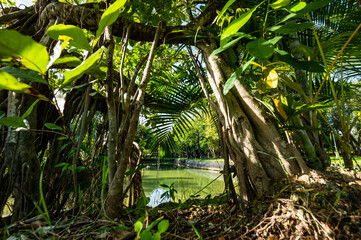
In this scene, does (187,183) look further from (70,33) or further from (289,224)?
(70,33)

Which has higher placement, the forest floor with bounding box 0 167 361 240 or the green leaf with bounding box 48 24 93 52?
the green leaf with bounding box 48 24 93 52

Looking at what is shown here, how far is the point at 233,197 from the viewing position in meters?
0.79

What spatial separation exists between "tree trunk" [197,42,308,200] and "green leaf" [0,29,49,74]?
0.72m

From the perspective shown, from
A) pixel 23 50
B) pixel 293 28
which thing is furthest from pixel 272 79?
pixel 23 50

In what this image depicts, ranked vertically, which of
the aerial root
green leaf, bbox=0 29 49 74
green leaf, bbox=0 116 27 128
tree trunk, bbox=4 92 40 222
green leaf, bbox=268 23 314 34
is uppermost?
green leaf, bbox=268 23 314 34

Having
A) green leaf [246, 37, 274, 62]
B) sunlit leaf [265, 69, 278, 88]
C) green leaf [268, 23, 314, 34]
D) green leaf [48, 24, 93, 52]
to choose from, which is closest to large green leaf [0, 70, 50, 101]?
green leaf [48, 24, 93, 52]

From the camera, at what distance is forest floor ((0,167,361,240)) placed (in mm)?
475

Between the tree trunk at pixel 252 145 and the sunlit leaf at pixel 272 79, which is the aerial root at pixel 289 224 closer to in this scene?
the tree trunk at pixel 252 145

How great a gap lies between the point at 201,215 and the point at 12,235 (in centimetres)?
62

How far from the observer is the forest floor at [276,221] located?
48 centimetres

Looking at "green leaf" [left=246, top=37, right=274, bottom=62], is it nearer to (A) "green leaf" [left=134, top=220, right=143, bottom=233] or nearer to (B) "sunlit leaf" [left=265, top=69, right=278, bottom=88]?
(B) "sunlit leaf" [left=265, top=69, right=278, bottom=88]

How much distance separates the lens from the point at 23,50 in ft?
0.91

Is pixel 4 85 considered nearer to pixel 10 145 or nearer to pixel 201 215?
pixel 10 145

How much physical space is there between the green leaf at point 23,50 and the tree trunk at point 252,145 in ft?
2.36
